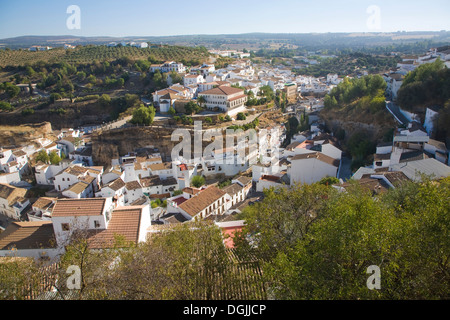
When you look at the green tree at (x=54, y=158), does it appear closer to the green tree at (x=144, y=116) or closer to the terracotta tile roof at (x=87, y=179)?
the terracotta tile roof at (x=87, y=179)

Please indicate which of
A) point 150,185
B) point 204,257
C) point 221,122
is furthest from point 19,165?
point 204,257

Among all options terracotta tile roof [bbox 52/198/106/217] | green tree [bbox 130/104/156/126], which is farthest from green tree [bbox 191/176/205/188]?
terracotta tile roof [bbox 52/198/106/217]

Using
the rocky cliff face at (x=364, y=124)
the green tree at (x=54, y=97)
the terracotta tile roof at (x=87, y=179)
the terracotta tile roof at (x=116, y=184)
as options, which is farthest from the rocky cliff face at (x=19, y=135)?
the rocky cliff face at (x=364, y=124)

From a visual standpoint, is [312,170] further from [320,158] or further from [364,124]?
[364,124]

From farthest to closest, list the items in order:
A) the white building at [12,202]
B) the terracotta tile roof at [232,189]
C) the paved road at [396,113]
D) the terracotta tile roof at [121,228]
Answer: the paved road at [396,113] < the white building at [12,202] < the terracotta tile roof at [232,189] < the terracotta tile roof at [121,228]

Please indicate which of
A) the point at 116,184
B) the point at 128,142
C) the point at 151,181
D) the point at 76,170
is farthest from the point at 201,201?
the point at 128,142
